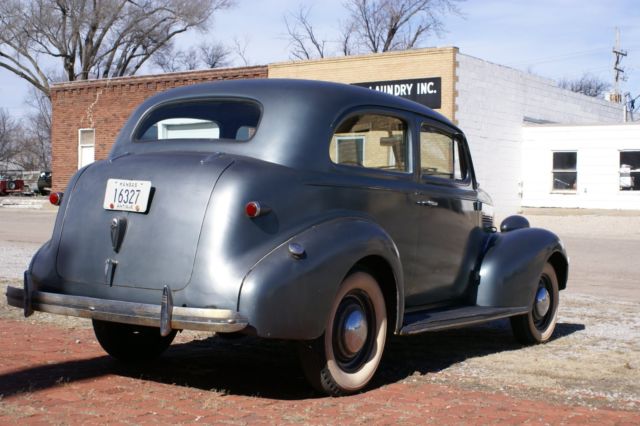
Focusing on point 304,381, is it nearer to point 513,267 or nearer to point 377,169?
point 377,169

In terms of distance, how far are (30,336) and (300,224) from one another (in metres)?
3.02

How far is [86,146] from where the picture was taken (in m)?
34.5

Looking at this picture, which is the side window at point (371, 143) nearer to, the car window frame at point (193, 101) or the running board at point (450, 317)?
the car window frame at point (193, 101)

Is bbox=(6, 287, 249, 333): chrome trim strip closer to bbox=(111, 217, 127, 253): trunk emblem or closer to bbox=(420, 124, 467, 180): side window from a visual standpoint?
bbox=(111, 217, 127, 253): trunk emblem

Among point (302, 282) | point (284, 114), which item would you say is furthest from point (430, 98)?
point (302, 282)

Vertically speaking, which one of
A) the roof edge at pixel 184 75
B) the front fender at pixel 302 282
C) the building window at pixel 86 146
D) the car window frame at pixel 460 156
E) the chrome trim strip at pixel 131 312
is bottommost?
the chrome trim strip at pixel 131 312

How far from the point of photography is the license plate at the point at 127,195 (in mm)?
4797

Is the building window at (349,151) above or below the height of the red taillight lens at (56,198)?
above

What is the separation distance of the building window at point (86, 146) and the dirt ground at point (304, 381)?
2732 cm

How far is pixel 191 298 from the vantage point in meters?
4.53

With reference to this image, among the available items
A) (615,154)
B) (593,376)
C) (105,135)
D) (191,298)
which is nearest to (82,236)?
(191,298)

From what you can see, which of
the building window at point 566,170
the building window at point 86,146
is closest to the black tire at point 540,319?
the building window at point 566,170

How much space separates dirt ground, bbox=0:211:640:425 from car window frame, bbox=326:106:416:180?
1.31m

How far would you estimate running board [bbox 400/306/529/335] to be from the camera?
212 inches
